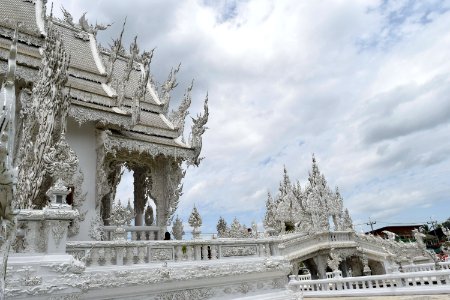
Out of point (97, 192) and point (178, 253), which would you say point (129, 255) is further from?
point (97, 192)

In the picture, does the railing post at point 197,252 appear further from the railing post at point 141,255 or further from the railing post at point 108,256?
the railing post at point 108,256

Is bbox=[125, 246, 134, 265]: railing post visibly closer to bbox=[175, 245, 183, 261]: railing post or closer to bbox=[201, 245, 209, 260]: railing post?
bbox=[175, 245, 183, 261]: railing post

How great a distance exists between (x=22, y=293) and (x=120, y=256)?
193 cm

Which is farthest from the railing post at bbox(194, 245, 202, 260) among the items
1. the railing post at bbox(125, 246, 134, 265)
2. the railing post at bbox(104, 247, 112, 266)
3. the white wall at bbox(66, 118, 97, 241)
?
the white wall at bbox(66, 118, 97, 241)

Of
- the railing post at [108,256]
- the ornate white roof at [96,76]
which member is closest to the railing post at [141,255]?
the railing post at [108,256]

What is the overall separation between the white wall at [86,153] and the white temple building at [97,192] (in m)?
0.03

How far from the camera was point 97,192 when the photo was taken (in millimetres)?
9891

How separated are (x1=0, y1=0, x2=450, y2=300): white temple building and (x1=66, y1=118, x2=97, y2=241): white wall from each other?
0.03 meters

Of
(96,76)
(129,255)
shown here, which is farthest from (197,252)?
(96,76)

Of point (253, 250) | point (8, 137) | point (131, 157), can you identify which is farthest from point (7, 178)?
point (131, 157)

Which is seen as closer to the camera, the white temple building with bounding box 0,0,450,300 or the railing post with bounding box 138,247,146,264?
the white temple building with bounding box 0,0,450,300

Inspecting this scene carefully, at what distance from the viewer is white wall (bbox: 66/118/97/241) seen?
9797 mm

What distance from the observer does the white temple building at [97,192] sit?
5.58 m

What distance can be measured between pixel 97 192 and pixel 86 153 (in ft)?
3.59
